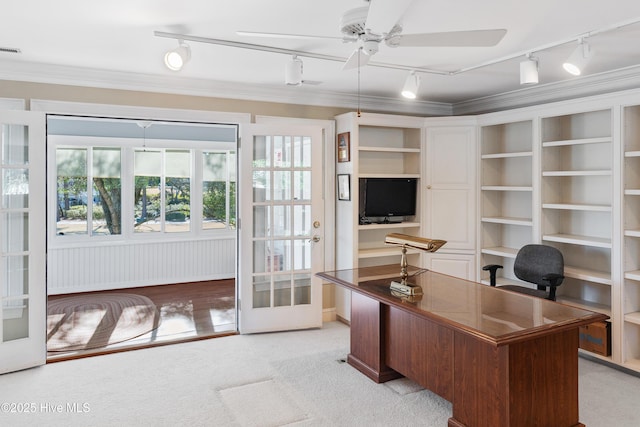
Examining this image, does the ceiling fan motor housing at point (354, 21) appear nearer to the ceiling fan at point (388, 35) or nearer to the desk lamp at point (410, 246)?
the ceiling fan at point (388, 35)

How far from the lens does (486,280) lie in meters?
4.73

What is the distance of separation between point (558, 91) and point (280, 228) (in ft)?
9.46

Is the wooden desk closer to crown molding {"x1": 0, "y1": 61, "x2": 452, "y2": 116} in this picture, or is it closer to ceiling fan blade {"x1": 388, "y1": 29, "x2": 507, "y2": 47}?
ceiling fan blade {"x1": 388, "y1": 29, "x2": 507, "y2": 47}

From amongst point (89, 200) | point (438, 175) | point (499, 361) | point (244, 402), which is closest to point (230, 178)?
point (89, 200)

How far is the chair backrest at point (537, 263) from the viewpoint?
3.85 meters

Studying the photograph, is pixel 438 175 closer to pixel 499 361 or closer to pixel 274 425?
pixel 499 361

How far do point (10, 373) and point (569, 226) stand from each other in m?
4.80

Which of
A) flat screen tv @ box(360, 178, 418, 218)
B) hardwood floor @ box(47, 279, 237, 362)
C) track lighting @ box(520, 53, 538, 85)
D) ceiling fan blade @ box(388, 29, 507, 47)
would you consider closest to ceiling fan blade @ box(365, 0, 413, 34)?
ceiling fan blade @ box(388, 29, 507, 47)

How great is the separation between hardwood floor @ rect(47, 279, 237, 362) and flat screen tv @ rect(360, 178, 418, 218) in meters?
1.80

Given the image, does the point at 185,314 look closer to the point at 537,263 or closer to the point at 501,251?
the point at 501,251

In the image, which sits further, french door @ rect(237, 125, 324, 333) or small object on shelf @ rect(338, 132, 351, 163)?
small object on shelf @ rect(338, 132, 351, 163)

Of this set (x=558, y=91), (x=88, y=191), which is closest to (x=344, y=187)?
(x=558, y=91)

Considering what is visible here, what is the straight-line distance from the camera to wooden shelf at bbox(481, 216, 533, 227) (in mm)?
4325

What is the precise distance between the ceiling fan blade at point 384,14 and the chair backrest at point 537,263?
2.73m
